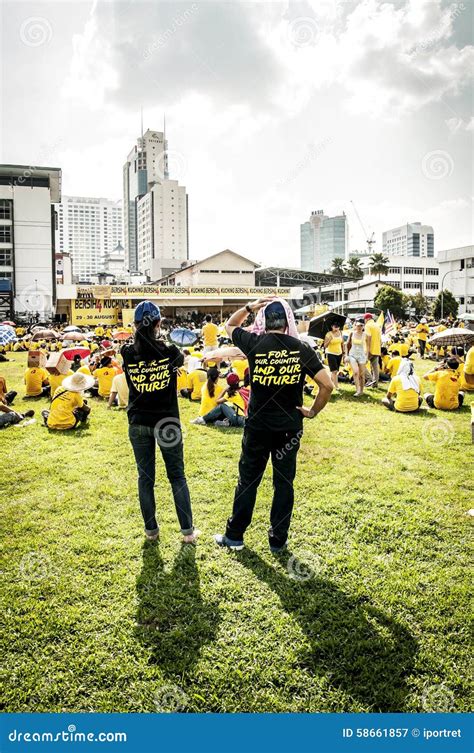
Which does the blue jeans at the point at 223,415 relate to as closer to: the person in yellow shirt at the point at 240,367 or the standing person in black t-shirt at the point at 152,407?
the person in yellow shirt at the point at 240,367

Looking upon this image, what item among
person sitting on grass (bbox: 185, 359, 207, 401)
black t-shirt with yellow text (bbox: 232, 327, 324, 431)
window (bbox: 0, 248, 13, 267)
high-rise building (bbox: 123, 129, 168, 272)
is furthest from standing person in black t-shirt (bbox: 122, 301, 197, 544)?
high-rise building (bbox: 123, 129, 168, 272)

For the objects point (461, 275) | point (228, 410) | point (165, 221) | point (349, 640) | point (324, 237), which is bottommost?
point (349, 640)

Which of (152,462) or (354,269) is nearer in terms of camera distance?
(152,462)

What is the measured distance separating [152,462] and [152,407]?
493 mm

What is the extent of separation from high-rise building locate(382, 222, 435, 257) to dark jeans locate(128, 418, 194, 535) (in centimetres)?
16217

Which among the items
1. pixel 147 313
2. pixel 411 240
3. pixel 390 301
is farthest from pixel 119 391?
pixel 411 240

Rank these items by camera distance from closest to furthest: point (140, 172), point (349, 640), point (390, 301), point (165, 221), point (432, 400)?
1. point (349, 640)
2. point (432, 400)
3. point (390, 301)
4. point (165, 221)
5. point (140, 172)

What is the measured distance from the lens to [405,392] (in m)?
8.52

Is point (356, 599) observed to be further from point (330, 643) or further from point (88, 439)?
point (88, 439)

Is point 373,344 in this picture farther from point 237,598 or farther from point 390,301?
point 390,301

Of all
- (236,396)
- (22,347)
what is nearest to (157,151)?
(22,347)

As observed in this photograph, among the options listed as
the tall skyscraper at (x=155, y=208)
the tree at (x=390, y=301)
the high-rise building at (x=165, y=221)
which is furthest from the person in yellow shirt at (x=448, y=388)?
the high-rise building at (x=165, y=221)

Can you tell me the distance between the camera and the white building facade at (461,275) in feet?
218

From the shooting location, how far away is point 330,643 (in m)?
2.72
